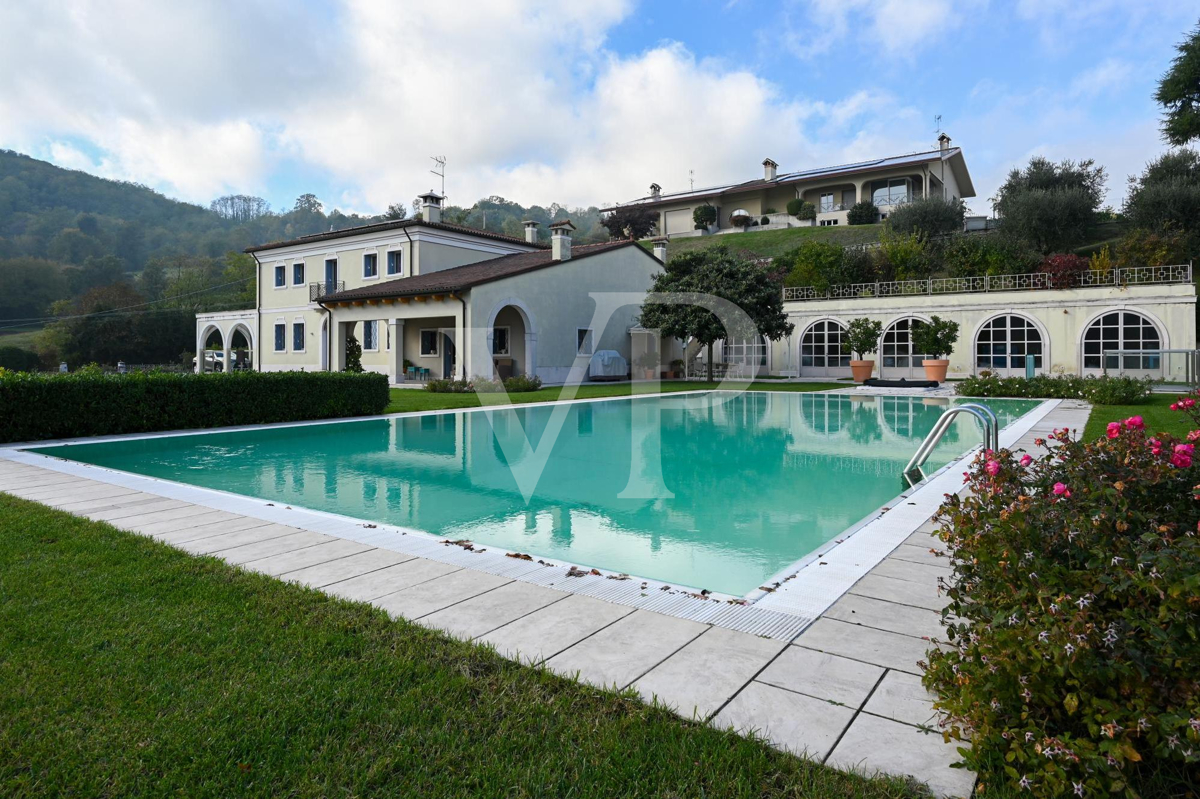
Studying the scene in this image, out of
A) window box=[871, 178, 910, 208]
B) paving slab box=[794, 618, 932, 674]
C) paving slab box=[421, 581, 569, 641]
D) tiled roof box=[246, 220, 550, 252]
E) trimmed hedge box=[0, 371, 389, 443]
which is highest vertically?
window box=[871, 178, 910, 208]

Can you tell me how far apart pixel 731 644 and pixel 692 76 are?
17373 mm

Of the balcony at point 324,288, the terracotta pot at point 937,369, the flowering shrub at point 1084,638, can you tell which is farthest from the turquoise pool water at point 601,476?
the balcony at point 324,288

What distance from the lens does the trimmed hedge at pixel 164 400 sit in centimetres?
1031

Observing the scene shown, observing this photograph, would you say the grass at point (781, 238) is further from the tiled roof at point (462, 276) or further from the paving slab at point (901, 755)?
the paving slab at point (901, 755)

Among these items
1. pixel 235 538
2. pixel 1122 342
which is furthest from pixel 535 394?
pixel 1122 342

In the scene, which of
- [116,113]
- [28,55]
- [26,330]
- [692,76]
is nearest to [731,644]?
[692,76]

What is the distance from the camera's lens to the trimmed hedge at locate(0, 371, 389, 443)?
10312 millimetres

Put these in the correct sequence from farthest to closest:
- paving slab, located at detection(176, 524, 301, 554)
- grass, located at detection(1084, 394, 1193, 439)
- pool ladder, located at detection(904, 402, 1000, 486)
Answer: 1. grass, located at detection(1084, 394, 1193, 439)
2. pool ladder, located at detection(904, 402, 1000, 486)
3. paving slab, located at detection(176, 524, 301, 554)

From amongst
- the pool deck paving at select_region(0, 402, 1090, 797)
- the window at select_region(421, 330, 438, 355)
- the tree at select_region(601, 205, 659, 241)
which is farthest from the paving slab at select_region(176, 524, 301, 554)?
the tree at select_region(601, 205, 659, 241)

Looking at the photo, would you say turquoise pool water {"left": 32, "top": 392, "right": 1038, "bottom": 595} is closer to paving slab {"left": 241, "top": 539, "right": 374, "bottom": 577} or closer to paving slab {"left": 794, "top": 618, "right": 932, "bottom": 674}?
paving slab {"left": 241, "top": 539, "right": 374, "bottom": 577}

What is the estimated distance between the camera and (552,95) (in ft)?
66.4

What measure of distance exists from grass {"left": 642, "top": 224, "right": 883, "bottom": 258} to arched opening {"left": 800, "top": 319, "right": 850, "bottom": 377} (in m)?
10.8

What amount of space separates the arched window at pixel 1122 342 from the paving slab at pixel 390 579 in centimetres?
2511

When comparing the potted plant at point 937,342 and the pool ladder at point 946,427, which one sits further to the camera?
the potted plant at point 937,342
